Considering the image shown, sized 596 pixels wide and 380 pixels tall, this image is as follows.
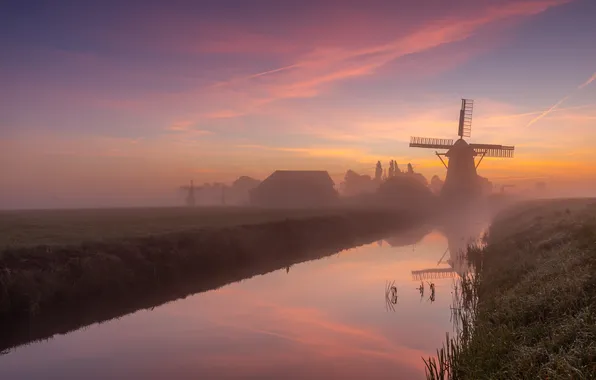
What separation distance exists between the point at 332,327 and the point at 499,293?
6474 mm

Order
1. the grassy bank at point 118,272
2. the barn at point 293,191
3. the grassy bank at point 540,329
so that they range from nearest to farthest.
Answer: the grassy bank at point 540,329, the grassy bank at point 118,272, the barn at point 293,191

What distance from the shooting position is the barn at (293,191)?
97625 millimetres

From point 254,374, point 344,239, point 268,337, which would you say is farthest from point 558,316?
point 344,239

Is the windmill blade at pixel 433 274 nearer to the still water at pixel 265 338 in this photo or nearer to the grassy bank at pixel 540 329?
the still water at pixel 265 338

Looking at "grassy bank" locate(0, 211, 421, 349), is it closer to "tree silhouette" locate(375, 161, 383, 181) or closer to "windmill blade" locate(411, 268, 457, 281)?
"windmill blade" locate(411, 268, 457, 281)

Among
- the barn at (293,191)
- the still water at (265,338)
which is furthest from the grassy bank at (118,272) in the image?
the barn at (293,191)

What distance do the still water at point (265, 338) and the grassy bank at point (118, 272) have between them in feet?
5.55

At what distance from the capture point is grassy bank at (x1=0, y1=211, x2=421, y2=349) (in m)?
19.0

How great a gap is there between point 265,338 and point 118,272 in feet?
34.5

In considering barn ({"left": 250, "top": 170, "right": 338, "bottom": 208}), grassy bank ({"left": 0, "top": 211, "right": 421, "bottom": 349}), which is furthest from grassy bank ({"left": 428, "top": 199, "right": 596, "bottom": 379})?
barn ({"left": 250, "top": 170, "right": 338, "bottom": 208})

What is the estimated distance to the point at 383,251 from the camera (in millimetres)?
41219

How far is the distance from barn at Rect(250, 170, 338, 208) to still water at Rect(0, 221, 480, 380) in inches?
2757

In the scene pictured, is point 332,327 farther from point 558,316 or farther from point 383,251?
point 383,251

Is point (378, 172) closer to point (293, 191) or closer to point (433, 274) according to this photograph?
point (293, 191)
